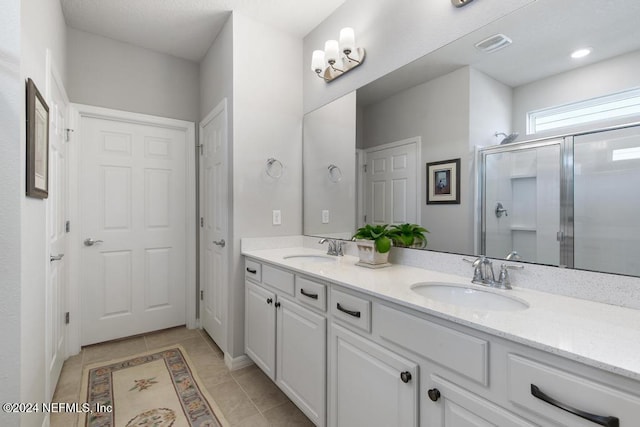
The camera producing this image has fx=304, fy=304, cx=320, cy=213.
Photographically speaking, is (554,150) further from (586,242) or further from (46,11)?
(46,11)

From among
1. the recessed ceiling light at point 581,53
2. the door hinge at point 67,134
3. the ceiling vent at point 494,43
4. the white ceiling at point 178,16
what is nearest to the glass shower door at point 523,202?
the recessed ceiling light at point 581,53

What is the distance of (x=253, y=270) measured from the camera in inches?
83.8

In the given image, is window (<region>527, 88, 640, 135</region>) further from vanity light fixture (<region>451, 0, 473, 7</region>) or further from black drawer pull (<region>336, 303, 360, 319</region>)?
black drawer pull (<region>336, 303, 360, 319</region>)

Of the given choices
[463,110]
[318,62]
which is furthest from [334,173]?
[463,110]

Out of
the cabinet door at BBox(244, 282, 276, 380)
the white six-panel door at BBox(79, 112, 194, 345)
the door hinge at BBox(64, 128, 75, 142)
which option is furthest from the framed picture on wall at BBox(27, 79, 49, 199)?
the cabinet door at BBox(244, 282, 276, 380)

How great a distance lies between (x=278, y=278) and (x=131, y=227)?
1.82 meters

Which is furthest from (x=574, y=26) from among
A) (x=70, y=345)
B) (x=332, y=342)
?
(x=70, y=345)

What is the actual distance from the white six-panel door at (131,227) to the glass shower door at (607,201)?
2.99m

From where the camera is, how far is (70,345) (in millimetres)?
2479

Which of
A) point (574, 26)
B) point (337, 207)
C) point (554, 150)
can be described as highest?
point (574, 26)

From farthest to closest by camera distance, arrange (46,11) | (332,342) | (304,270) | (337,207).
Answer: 1. (337,207)
2. (46,11)
3. (304,270)
4. (332,342)

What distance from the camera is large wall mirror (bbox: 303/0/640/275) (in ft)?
3.58

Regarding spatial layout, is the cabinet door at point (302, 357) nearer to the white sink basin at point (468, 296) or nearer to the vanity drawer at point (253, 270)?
the vanity drawer at point (253, 270)

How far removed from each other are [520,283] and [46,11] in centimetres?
277
